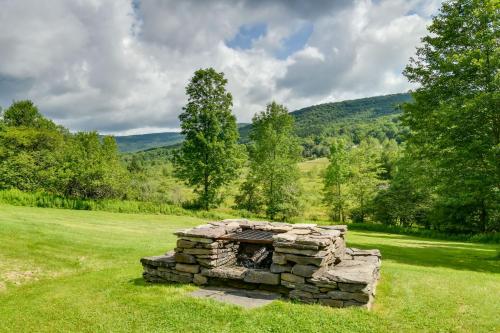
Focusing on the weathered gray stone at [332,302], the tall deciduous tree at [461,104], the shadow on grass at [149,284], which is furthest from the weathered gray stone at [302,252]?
the tall deciduous tree at [461,104]

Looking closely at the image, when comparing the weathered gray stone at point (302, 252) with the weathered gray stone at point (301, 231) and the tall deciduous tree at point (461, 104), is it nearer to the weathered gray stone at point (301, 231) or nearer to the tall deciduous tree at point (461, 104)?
the weathered gray stone at point (301, 231)

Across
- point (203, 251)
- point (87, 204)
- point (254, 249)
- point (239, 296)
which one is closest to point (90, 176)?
point (87, 204)

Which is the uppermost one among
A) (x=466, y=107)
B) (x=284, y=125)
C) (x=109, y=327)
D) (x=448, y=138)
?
(x=284, y=125)

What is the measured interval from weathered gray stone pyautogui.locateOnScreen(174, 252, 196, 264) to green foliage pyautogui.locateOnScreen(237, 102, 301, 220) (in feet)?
94.6

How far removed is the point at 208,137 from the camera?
1423 inches

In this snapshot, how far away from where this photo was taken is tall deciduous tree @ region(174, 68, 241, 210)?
3625 centimetres

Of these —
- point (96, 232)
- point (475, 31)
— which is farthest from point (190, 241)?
point (475, 31)

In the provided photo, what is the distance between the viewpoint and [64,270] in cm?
1215

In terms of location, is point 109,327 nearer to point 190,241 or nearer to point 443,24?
point 190,241

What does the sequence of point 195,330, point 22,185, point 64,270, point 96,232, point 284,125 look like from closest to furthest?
point 195,330 → point 64,270 → point 96,232 → point 22,185 → point 284,125

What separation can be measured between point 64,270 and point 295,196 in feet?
97.2

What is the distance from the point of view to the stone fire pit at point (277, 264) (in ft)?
26.5

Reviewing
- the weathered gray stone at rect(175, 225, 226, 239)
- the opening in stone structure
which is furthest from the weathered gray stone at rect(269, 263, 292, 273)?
the weathered gray stone at rect(175, 225, 226, 239)

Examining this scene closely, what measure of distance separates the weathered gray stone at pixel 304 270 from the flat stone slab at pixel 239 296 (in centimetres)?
76
